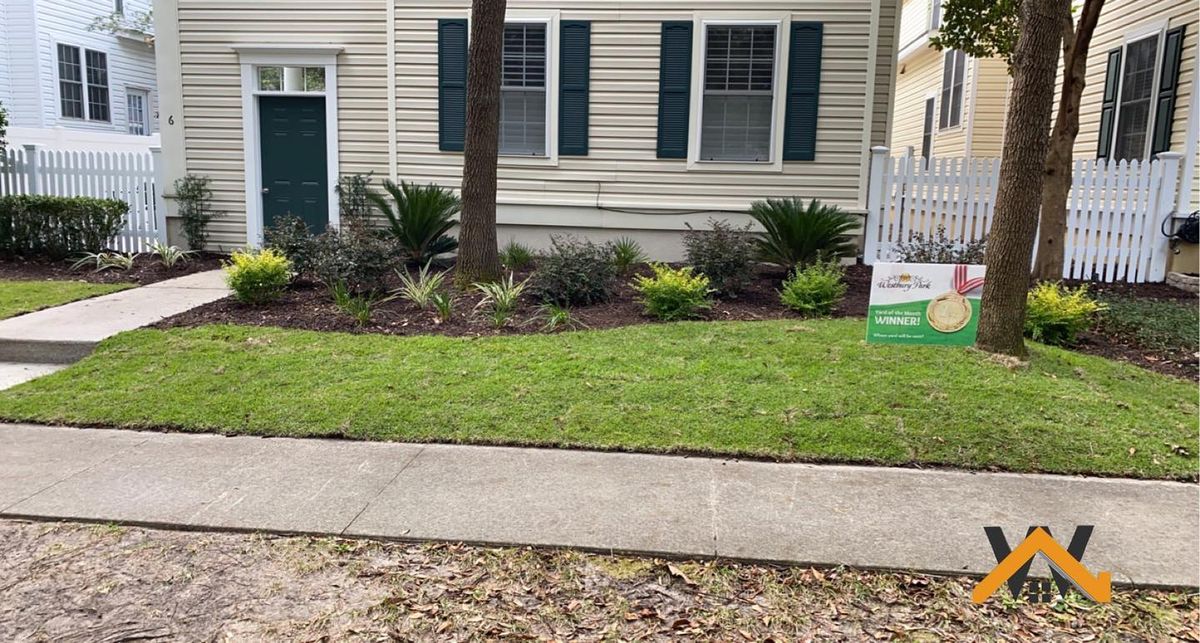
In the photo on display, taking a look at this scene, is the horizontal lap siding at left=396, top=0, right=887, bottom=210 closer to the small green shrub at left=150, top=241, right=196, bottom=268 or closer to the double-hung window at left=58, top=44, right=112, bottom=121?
the small green shrub at left=150, top=241, right=196, bottom=268

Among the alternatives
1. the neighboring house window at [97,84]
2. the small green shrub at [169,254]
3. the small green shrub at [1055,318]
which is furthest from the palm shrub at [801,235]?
the neighboring house window at [97,84]

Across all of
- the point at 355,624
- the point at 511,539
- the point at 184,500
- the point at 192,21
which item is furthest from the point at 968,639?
the point at 192,21

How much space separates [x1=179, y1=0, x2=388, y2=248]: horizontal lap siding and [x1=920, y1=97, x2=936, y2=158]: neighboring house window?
14.3m

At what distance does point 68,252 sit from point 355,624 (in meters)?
10.2

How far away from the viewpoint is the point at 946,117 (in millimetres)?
18969

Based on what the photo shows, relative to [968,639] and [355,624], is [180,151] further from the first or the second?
[968,639]

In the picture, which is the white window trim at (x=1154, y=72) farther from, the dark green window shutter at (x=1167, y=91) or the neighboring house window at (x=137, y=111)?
the neighboring house window at (x=137, y=111)

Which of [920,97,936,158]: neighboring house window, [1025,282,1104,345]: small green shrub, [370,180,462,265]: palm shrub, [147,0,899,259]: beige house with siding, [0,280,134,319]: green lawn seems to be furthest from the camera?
[920,97,936,158]: neighboring house window

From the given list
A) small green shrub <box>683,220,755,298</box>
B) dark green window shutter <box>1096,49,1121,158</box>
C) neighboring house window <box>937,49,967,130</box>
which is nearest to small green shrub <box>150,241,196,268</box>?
small green shrub <box>683,220,755,298</box>

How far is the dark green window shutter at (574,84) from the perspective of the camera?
36.9 ft

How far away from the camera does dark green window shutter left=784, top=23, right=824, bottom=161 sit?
11.0m

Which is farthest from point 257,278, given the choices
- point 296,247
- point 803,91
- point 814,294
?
point 803,91

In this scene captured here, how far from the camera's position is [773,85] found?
36.6 ft

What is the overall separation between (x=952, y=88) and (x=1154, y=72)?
7869mm
